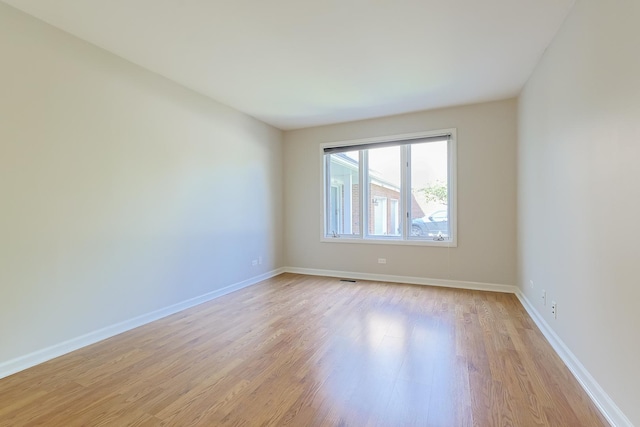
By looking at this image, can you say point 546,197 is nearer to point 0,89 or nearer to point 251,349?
point 251,349

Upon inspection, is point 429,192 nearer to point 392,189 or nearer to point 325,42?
point 392,189

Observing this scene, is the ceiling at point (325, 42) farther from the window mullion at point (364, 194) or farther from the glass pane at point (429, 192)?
the window mullion at point (364, 194)

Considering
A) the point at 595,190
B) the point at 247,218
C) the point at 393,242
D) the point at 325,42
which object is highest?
the point at 325,42

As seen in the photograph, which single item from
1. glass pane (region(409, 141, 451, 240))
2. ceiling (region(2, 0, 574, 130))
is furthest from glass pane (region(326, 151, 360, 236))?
ceiling (region(2, 0, 574, 130))

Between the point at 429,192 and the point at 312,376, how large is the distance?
3299 mm

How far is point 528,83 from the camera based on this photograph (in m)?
3.29

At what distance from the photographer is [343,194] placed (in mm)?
5195

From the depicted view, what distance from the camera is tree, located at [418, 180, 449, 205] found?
436 cm

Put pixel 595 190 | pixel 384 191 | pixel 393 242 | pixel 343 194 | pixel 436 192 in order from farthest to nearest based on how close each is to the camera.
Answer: pixel 343 194 → pixel 384 191 → pixel 393 242 → pixel 436 192 → pixel 595 190

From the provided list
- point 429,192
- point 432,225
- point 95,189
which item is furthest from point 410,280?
point 95,189

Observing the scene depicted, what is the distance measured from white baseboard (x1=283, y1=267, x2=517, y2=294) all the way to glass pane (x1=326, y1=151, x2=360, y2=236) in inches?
27.1

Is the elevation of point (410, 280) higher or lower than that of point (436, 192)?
lower

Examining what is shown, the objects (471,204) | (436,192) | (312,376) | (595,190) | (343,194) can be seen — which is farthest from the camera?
(343,194)

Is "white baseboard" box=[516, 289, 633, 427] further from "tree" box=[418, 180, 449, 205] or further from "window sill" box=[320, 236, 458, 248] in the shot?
"tree" box=[418, 180, 449, 205]
